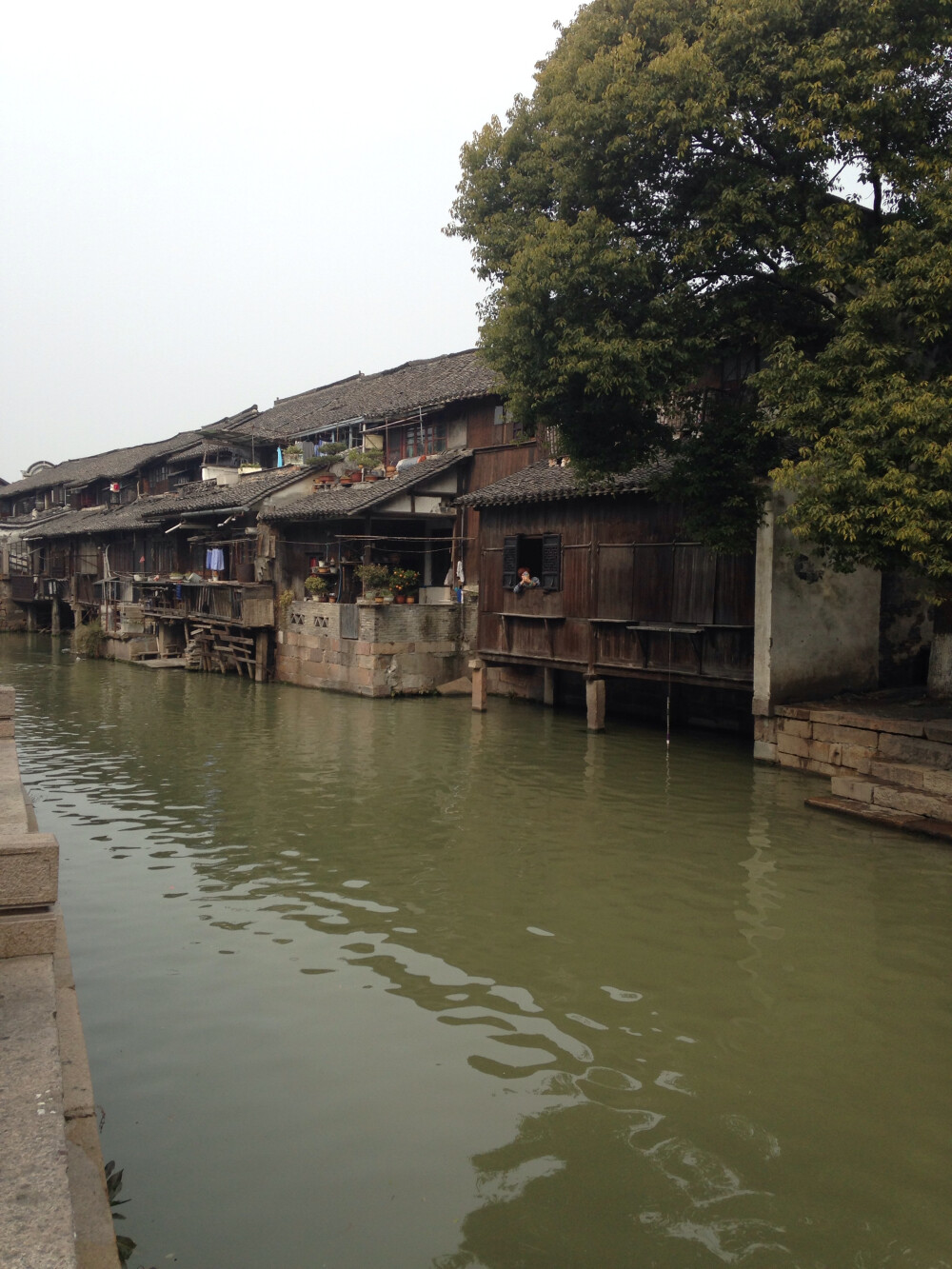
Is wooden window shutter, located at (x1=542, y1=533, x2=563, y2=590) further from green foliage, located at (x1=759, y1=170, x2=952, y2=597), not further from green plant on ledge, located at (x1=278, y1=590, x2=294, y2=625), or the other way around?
green plant on ledge, located at (x1=278, y1=590, x2=294, y2=625)

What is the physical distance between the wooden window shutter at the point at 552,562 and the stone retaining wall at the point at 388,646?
16.8 ft

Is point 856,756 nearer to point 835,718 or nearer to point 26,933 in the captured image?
point 835,718

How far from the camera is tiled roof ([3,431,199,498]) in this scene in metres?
40.5

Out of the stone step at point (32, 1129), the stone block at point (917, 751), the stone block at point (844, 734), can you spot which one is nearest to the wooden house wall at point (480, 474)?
the stone block at point (844, 734)

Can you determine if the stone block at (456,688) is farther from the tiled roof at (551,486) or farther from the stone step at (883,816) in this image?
the stone step at (883,816)

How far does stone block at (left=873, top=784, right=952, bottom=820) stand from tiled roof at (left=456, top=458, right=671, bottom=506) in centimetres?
561

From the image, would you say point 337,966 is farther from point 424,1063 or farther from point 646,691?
point 646,691

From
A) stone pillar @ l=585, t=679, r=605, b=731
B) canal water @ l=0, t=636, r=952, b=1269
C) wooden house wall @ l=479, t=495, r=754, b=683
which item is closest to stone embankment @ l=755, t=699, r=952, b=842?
canal water @ l=0, t=636, r=952, b=1269

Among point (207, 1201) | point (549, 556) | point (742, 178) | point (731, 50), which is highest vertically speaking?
point (731, 50)

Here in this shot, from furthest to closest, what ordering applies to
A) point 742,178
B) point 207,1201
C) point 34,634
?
point 34,634 → point 742,178 → point 207,1201

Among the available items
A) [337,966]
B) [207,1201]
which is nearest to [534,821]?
[337,966]

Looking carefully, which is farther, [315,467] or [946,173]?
[315,467]

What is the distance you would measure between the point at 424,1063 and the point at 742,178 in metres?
11.0

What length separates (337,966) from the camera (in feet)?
23.6
